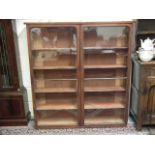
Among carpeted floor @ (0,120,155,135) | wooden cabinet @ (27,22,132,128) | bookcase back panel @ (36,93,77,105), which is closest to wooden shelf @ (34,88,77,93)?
wooden cabinet @ (27,22,132,128)

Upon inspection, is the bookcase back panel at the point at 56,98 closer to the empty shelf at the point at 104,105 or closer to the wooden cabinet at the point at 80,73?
the wooden cabinet at the point at 80,73

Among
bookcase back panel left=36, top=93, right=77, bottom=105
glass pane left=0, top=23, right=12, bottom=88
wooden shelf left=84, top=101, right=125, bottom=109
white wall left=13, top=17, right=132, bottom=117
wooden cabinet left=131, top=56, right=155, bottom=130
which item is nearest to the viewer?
wooden cabinet left=131, top=56, right=155, bottom=130

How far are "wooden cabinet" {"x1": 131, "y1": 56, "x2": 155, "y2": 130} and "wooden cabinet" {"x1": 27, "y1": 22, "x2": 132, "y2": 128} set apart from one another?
0.12 metres

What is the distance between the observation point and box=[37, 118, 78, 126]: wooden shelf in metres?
2.77

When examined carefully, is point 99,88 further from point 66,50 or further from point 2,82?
point 2,82

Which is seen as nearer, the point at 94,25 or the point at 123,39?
the point at 94,25

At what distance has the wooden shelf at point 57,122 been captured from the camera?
277 cm

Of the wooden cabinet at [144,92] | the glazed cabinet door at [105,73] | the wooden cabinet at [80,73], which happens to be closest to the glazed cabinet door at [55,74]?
the wooden cabinet at [80,73]

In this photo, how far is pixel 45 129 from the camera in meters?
2.74

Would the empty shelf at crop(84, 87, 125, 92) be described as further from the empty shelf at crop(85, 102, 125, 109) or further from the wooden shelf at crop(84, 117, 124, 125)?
the wooden shelf at crop(84, 117, 124, 125)

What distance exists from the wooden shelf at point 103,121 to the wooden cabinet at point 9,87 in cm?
87

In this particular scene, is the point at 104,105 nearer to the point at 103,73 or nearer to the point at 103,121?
the point at 103,121

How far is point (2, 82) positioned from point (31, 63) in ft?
1.67

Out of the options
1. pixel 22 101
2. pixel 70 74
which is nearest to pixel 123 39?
pixel 70 74
